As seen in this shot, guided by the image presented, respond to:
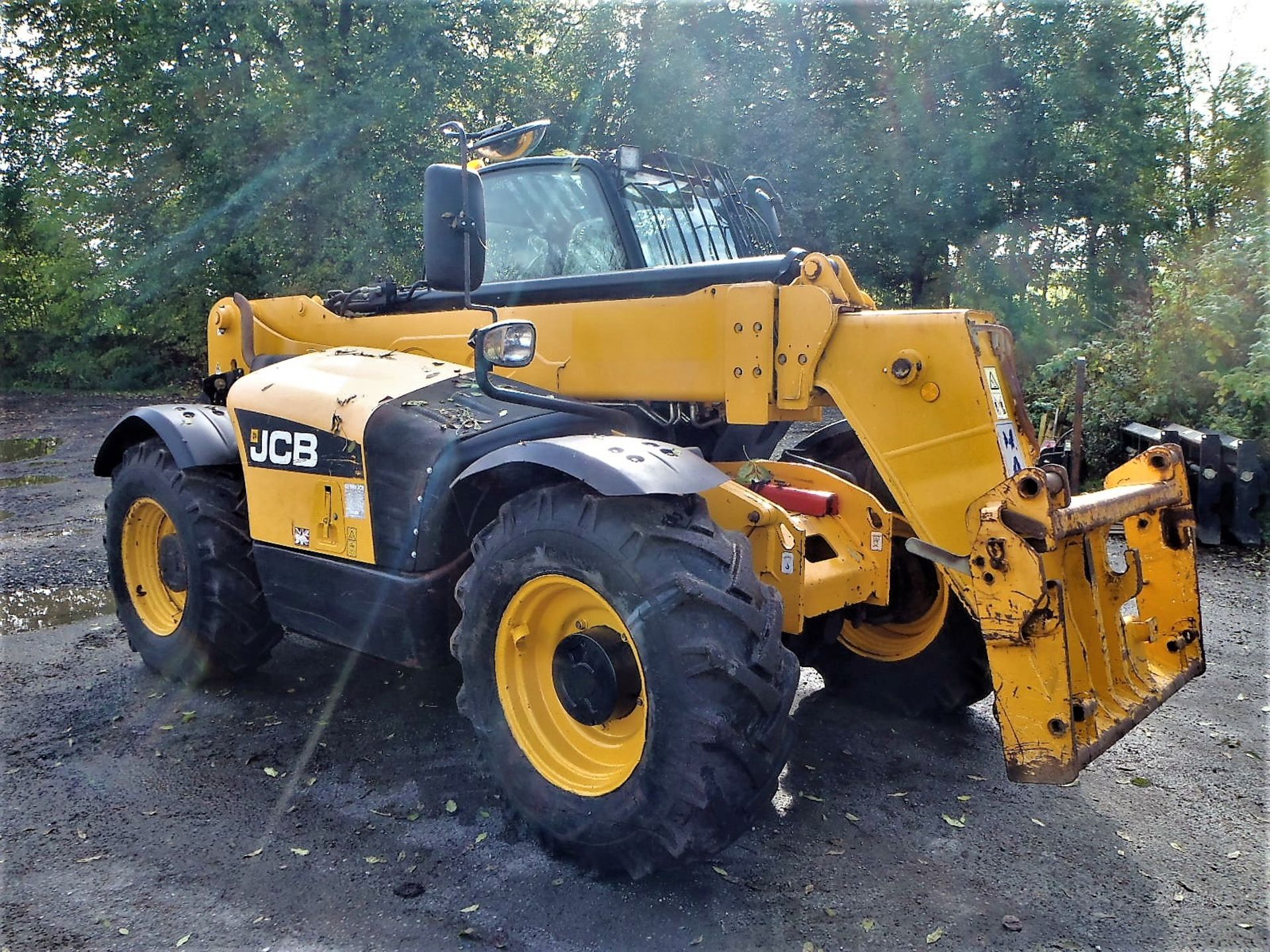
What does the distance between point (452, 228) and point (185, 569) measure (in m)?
2.30

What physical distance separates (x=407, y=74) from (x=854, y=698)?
16965 millimetres

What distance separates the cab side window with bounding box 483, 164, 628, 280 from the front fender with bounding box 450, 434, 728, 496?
4.46ft

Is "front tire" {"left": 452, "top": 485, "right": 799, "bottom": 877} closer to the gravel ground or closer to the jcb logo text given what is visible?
the gravel ground

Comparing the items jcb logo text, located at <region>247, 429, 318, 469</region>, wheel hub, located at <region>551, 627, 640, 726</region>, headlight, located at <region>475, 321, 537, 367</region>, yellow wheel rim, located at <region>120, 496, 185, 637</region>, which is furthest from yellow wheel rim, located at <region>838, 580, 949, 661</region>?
yellow wheel rim, located at <region>120, 496, 185, 637</region>

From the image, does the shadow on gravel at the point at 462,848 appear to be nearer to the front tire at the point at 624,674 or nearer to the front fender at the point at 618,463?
the front tire at the point at 624,674

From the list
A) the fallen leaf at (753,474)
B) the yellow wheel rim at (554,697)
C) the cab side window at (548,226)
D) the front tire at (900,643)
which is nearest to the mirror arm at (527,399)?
the fallen leaf at (753,474)

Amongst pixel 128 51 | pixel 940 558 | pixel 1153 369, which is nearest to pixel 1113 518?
pixel 940 558

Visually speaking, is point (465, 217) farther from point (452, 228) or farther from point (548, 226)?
point (548, 226)

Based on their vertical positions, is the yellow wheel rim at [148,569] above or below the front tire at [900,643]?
above

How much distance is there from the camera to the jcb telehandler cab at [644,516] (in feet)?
9.40

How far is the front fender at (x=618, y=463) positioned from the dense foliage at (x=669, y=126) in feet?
49.9

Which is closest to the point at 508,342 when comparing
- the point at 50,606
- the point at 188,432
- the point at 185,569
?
the point at 188,432

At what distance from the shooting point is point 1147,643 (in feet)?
12.3

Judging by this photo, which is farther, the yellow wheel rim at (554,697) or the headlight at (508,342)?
the headlight at (508,342)
